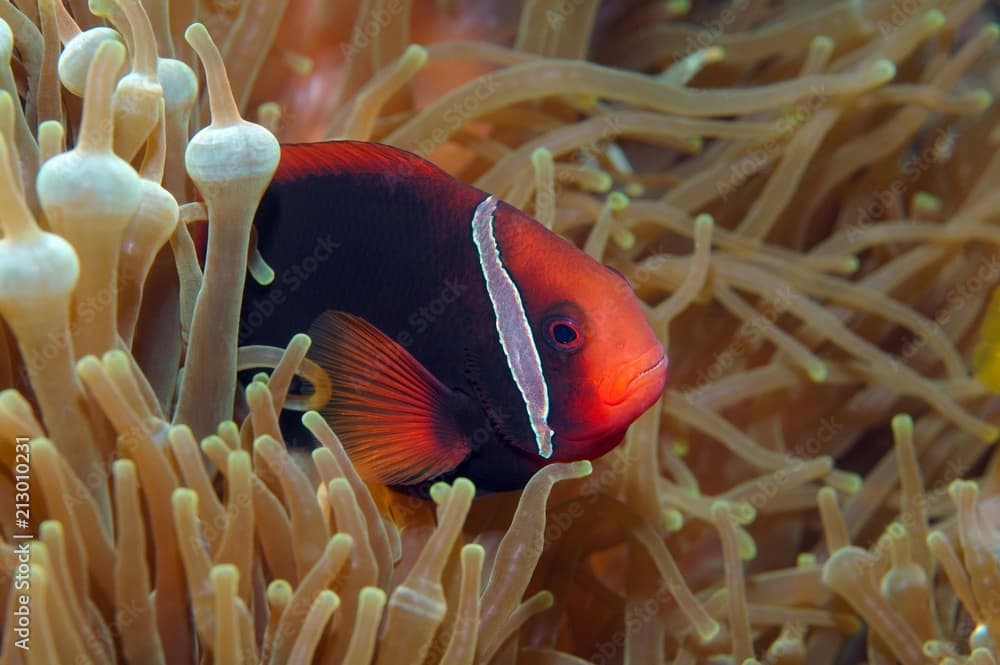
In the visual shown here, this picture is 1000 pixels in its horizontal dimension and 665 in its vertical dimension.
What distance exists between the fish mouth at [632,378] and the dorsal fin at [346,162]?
275 mm

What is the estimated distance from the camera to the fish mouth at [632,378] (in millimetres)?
915

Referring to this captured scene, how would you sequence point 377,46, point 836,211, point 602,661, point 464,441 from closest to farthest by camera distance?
point 464,441, point 602,661, point 377,46, point 836,211

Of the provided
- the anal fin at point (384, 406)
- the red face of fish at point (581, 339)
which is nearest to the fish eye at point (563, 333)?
the red face of fish at point (581, 339)

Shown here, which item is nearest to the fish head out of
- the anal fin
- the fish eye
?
the fish eye

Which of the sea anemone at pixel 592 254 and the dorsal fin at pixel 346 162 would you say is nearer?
the sea anemone at pixel 592 254

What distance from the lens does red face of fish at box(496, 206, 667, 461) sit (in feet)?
3.02

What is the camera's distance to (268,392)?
2.84ft

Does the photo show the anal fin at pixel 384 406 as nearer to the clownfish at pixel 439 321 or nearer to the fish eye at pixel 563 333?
the clownfish at pixel 439 321

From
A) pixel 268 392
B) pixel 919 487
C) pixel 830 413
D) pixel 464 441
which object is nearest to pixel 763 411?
pixel 830 413

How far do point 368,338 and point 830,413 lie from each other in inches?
41.6

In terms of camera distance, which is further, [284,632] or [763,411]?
[763,411]

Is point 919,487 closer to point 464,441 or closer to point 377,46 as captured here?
point 464,441

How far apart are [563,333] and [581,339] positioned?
0.06 feet

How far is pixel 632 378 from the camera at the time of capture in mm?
915
